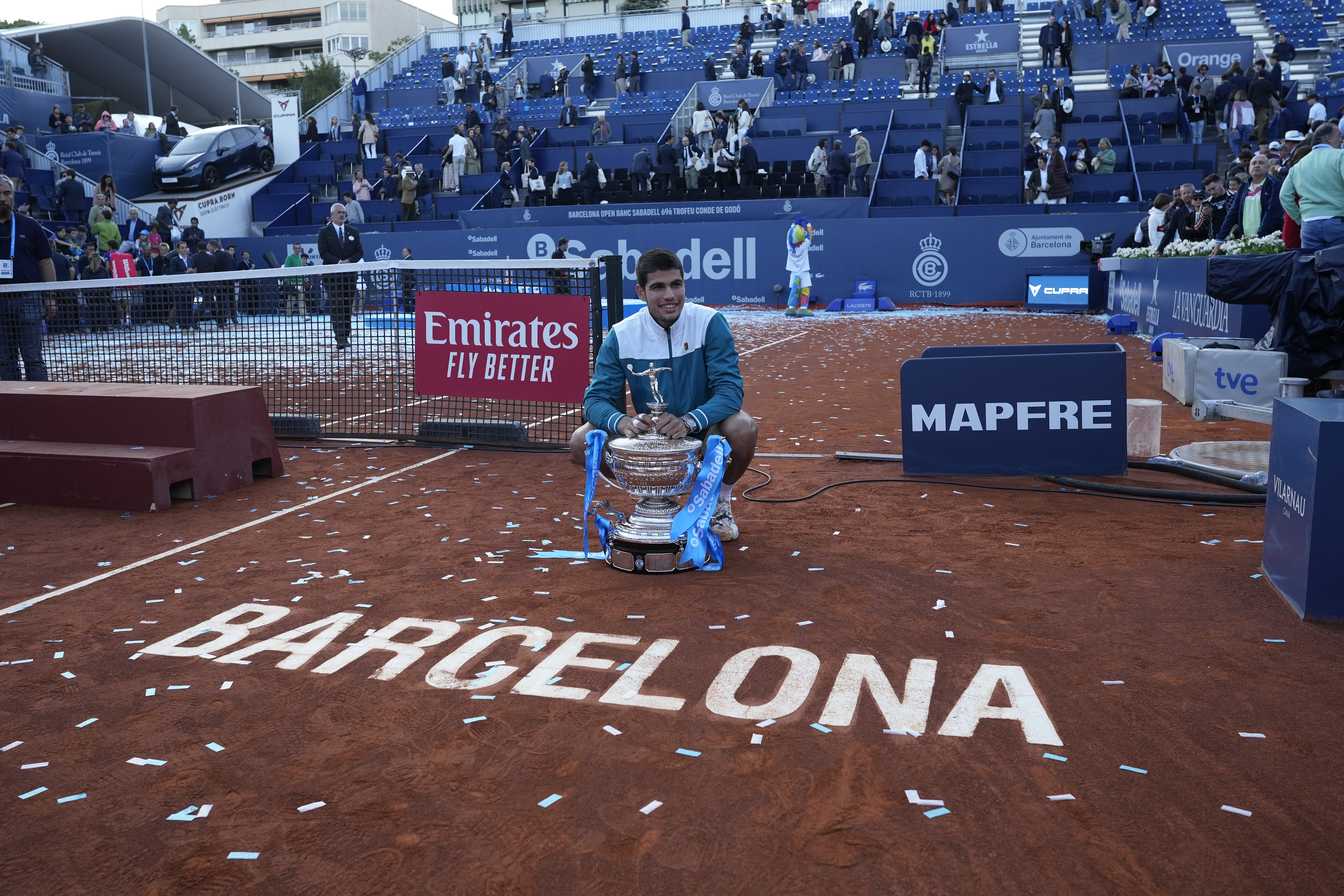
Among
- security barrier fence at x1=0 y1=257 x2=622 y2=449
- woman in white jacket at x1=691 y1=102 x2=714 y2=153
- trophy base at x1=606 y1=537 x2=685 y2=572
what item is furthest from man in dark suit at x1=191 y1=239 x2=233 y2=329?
woman in white jacket at x1=691 y1=102 x2=714 y2=153

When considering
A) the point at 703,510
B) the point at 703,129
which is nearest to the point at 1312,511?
the point at 703,510

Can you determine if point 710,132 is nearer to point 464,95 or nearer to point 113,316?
point 464,95

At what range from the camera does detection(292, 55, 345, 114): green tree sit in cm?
7100

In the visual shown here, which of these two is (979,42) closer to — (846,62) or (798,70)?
(846,62)

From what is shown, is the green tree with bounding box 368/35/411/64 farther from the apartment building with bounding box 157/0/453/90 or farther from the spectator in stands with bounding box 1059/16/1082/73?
the spectator in stands with bounding box 1059/16/1082/73

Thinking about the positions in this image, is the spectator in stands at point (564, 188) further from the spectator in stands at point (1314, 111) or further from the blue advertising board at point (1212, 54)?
the blue advertising board at point (1212, 54)

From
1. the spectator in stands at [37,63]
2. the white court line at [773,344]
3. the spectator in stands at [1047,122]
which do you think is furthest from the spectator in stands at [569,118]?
the spectator in stands at [37,63]

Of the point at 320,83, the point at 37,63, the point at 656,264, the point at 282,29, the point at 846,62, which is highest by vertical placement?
the point at 282,29

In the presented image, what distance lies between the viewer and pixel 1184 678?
3.54m

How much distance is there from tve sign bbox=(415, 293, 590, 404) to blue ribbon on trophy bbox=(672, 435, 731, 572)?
2.93 metres

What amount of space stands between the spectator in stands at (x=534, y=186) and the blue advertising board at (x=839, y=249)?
1964 mm

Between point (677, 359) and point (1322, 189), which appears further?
point (1322, 189)

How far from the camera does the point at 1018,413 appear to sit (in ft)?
22.0

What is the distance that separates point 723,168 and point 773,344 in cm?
1150
